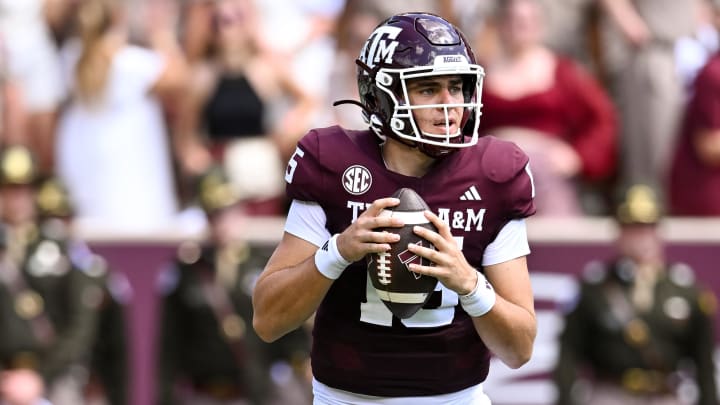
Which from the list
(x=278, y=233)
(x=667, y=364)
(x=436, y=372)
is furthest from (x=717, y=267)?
(x=436, y=372)

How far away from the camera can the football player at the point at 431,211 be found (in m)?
3.99

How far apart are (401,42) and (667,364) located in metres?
4.21

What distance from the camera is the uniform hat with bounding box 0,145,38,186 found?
801 centimetres

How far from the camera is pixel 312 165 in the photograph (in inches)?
162

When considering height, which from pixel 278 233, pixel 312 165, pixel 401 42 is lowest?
pixel 278 233

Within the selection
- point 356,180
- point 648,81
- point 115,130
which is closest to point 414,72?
point 356,180

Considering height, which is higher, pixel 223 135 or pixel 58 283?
pixel 223 135

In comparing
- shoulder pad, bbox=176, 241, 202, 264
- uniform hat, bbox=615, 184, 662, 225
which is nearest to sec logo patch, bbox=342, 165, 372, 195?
uniform hat, bbox=615, 184, 662, 225

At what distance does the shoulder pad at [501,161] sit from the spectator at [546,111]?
3674 millimetres

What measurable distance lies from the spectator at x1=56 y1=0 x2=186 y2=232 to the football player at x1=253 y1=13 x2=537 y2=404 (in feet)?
14.5

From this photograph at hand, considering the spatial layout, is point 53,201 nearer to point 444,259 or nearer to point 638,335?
point 638,335

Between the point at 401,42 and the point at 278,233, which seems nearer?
the point at 401,42

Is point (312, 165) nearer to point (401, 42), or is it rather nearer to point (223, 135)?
point (401, 42)

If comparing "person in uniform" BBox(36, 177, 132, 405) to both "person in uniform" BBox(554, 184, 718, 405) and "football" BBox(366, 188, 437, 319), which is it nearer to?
"person in uniform" BBox(554, 184, 718, 405)
